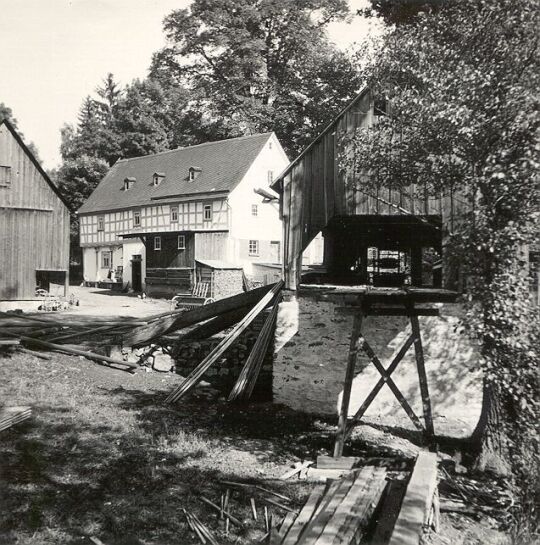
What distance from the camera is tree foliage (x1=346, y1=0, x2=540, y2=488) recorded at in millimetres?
5922

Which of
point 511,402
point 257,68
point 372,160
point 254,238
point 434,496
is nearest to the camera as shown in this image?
point 434,496

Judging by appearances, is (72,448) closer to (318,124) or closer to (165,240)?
(165,240)

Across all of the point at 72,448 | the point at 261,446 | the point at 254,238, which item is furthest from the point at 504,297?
the point at 254,238

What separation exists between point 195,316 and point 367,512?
6.21 meters

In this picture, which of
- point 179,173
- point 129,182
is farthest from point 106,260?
point 179,173

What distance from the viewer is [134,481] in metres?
6.14

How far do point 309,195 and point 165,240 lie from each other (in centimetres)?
1941

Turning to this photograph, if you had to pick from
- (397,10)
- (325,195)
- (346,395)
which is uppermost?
(397,10)

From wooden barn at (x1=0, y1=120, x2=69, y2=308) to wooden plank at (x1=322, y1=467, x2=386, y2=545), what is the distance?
18.0m

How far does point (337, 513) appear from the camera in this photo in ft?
16.8

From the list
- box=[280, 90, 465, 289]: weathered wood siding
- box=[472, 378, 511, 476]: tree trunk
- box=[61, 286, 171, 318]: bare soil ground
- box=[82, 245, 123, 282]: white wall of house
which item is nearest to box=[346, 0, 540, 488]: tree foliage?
box=[472, 378, 511, 476]: tree trunk

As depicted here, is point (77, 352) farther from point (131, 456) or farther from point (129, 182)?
point (129, 182)

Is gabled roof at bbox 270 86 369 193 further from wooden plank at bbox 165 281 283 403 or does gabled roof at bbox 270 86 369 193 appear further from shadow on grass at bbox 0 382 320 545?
shadow on grass at bbox 0 382 320 545

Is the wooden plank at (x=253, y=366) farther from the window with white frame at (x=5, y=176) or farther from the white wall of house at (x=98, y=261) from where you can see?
the white wall of house at (x=98, y=261)
